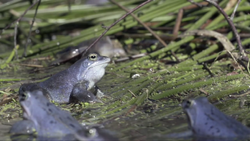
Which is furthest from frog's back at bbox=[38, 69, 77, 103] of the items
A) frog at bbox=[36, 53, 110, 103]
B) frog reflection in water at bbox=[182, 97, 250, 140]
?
frog reflection in water at bbox=[182, 97, 250, 140]

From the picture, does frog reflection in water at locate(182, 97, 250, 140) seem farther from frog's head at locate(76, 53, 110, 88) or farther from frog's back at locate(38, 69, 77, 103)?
frog's back at locate(38, 69, 77, 103)

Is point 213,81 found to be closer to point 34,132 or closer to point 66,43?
point 34,132

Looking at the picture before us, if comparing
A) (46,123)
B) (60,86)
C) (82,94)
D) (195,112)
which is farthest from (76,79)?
(195,112)

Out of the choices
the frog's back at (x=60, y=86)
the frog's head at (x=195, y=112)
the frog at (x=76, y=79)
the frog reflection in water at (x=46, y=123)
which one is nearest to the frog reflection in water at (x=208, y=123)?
the frog's head at (x=195, y=112)

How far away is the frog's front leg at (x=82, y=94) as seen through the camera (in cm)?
426

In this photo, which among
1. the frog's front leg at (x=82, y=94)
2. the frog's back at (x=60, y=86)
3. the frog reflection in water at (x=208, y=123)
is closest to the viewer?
the frog reflection in water at (x=208, y=123)

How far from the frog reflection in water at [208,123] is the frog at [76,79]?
158 cm

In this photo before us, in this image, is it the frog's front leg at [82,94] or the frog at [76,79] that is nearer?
the frog's front leg at [82,94]

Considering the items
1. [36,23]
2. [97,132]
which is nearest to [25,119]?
[97,132]

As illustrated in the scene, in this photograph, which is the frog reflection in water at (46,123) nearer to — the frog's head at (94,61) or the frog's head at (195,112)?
the frog's head at (195,112)

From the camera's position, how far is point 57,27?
853 cm

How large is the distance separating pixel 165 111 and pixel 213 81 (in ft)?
2.99

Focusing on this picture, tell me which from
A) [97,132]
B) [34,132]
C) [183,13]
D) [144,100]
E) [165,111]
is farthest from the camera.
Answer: [183,13]

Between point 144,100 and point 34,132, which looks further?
point 144,100
